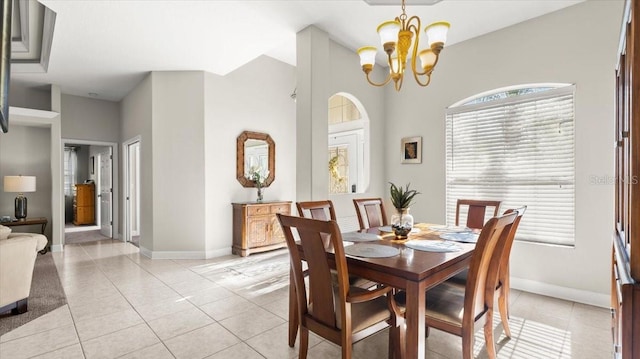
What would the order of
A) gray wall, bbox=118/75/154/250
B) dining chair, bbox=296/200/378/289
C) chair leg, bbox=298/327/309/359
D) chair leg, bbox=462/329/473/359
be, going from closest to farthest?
chair leg, bbox=462/329/473/359, chair leg, bbox=298/327/309/359, dining chair, bbox=296/200/378/289, gray wall, bbox=118/75/154/250

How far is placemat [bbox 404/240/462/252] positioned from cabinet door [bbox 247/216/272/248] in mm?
3017

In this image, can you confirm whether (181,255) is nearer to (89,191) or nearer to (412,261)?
(412,261)

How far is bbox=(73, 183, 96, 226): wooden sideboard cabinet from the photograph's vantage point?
8141 millimetres

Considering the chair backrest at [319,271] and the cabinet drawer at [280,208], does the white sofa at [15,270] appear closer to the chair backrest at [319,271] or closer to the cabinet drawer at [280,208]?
the chair backrest at [319,271]

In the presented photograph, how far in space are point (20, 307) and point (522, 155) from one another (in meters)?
5.22

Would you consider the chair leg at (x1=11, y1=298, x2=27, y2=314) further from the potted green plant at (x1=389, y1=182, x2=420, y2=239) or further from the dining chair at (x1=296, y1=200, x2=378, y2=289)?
the potted green plant at (x1=389, y1=182, x2=420, y2=239)

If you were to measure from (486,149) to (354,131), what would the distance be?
218 centimetres

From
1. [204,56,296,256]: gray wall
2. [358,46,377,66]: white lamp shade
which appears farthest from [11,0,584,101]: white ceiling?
[358,46,377,66]: white lamp shade

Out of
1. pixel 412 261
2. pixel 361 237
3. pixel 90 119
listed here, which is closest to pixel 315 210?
pixel 361 237

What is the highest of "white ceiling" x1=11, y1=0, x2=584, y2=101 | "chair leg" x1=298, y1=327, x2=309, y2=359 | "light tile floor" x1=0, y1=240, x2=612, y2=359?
"white ceiling" x1=11, y1=0, x2=584, y2=101

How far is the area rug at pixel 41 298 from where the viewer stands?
2609 mm

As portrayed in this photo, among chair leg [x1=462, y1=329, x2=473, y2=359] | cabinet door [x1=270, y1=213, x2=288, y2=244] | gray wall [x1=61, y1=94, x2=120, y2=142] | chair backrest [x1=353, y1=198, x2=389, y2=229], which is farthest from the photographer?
gray wall [x1=61, y1=94, x2=120, y2=142]

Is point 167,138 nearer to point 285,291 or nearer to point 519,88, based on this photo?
point 285,291

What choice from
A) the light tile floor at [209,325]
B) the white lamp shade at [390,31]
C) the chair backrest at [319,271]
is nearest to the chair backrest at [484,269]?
the light tile floor at [209,325]
